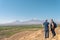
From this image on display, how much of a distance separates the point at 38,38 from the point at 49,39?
3.22 m

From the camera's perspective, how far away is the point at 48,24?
23594 millimetres

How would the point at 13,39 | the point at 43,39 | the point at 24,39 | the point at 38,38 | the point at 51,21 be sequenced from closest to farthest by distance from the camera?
the point at 51,21, the point at 43,39, the point at 38,38, the point at 24,39, the point at 13,39

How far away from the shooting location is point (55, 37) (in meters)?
24.0

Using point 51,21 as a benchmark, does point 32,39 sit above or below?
below

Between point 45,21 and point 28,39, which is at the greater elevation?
point 45,21

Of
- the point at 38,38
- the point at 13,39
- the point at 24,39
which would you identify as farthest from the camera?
the point at 13,39

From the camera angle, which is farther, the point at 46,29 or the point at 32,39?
the point at 32,39

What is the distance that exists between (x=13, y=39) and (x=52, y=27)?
1095 cm

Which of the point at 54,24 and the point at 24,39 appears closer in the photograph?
the point at 54,24

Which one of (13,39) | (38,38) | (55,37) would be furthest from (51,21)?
(13,39)

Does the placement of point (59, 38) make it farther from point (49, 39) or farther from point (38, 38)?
point (38, 38)

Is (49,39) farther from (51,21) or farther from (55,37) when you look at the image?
(51,21)

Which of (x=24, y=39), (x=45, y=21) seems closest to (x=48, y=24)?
(x=45, y=21)

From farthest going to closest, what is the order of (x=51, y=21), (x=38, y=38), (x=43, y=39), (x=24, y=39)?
(x=24, y=39) < (x=38, y=38) < (x=43, y=39) < (x=51, y=21)
